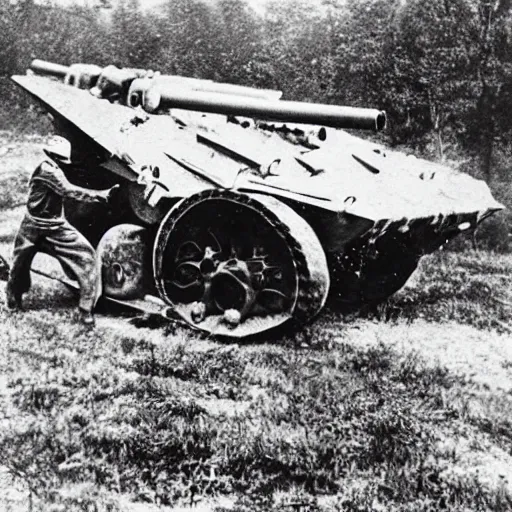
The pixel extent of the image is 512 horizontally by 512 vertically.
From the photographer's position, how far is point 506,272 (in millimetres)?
8648

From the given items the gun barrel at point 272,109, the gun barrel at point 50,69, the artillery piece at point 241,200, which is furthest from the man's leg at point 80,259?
the gun barrel at point 50,69

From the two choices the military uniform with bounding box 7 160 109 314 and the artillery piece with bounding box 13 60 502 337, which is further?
the military uniform with bounding box 7 160 109 314

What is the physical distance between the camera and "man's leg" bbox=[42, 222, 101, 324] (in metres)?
6.79

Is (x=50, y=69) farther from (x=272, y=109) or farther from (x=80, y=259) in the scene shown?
(x=272, y=109)

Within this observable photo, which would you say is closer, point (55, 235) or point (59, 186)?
point (59, 186)

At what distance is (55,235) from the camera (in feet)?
22.3

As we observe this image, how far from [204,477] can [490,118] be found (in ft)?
24.6

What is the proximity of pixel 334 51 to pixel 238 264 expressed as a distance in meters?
5.94

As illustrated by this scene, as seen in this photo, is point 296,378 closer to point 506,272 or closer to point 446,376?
point 446,376

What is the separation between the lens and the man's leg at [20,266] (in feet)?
22.3

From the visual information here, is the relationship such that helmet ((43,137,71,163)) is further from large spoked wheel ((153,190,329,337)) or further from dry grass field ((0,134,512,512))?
dry grass field ((0,134,512,512))

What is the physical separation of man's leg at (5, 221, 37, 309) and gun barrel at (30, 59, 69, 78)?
7.57 feet

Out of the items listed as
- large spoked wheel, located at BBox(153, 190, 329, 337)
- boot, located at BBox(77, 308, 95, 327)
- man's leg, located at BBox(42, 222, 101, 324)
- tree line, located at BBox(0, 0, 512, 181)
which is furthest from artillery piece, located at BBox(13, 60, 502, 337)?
tree line, located at BBox(0, 0, 512, 181)

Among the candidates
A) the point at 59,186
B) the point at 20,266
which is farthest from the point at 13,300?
the point at 59,186
